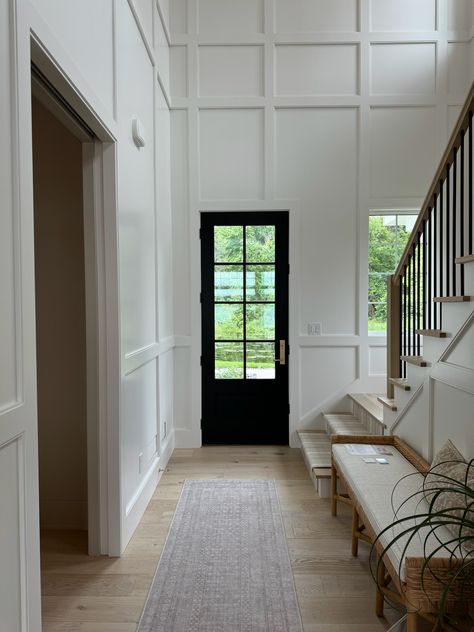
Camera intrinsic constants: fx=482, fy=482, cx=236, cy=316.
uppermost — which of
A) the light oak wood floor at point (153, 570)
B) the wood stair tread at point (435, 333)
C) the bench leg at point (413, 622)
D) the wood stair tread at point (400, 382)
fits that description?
the wood stair tread at point (435, 333)

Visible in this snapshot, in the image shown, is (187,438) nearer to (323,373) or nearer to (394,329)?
(323,373)

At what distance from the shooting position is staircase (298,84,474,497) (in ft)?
7.50

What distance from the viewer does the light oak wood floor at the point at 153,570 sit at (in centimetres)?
215

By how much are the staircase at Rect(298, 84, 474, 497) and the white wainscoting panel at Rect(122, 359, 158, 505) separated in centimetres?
130

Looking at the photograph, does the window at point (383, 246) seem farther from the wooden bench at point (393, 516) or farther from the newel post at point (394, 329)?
the wooden bench at point (393, 516)

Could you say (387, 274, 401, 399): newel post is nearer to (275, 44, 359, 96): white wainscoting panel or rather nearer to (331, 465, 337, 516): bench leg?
(331, 465, 337, 516): bench leg

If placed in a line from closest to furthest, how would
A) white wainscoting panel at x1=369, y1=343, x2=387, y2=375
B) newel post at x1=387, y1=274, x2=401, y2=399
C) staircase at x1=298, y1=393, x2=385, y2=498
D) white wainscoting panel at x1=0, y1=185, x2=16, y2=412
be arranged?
white wainscoting panel at x1=0, y1=185, x2=16, y2=412, newel post at x1=387, y1=274, x2=401, y2=399, staircase at x1=298, y1=393, x2=385, y2=498, white wainscoting panel at x1=369, y1=343, x2=387, y2=375

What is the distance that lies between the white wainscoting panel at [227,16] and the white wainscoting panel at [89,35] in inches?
94.6

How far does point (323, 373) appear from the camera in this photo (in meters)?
4.79

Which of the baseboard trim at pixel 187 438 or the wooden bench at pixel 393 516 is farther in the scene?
the baseboard trim at pixel 187 438

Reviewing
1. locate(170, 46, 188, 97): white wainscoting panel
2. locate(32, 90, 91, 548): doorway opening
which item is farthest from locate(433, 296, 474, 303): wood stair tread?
locate(170, 46, 188, 97): white wainscoting panel

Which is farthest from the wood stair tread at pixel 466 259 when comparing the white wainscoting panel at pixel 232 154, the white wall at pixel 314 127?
the white wainscoting panel at pixel 232 154

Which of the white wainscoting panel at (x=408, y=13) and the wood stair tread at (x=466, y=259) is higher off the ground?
the white wainscoting panel at (x=408, y=13)

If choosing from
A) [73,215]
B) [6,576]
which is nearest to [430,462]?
[6,576]
